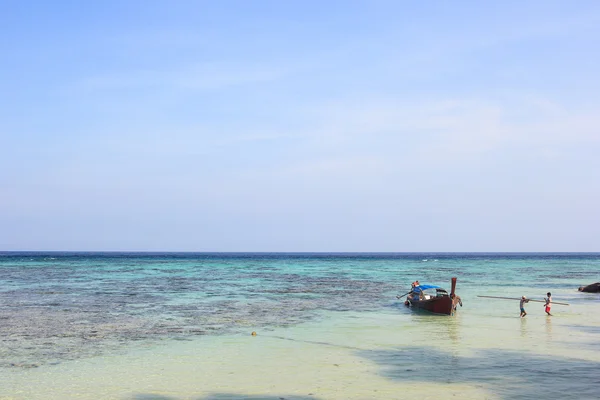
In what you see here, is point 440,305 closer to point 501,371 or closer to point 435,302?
point 435,302

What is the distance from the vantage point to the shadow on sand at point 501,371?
51.9ft

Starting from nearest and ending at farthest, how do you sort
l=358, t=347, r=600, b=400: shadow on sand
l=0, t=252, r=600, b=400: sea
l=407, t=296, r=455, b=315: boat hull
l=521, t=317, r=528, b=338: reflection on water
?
l=358, t=347, r=600, b=400: shadow on sand → l=0, t=252, r=600, b=400: sea → l=521, t=317, r=528, b=338: reflection on water → l=407, t=296, r=455, b=315: boat hull

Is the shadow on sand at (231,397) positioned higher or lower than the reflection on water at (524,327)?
lower

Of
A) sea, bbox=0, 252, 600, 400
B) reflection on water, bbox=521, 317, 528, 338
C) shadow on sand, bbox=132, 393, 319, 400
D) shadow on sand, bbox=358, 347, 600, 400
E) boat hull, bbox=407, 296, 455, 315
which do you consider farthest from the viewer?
boat hull, bbox=407, 296, 455, 315

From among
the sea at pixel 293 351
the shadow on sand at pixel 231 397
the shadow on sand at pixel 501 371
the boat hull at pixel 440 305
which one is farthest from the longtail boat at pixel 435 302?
the shadow on sand at pixel 231 397

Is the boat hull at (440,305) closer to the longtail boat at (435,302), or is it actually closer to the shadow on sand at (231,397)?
the longtail boat at (435,302)

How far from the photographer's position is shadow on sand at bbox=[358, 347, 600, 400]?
15820 millimetres

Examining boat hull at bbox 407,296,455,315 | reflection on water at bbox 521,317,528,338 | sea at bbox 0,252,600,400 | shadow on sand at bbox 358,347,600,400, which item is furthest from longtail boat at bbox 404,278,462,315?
shadow on sand at bbox 358,347,600,400

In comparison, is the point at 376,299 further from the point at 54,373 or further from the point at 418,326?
the point at 54,373

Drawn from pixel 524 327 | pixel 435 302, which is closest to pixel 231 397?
pixel 524 327

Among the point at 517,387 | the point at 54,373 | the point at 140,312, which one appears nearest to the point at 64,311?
the point at 140,312

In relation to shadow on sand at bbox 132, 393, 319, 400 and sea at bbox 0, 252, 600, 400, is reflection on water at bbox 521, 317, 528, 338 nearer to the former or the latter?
sea at bbox 0, 252, 600, 400

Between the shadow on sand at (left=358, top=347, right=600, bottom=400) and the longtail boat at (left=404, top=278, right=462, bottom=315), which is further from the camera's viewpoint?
the longtail boat at (left=404, top=278, right=462, bottom=315)

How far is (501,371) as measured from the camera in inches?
708
